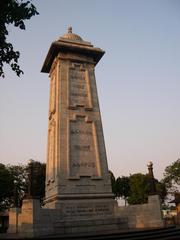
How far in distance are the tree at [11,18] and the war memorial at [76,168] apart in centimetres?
966

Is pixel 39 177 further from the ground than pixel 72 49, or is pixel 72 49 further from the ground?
pixel 72 49

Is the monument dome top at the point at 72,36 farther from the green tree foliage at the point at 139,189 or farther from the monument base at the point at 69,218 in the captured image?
the green tree foliage at the point at 139,189

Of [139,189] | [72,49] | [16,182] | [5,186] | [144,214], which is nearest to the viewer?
[144,214]

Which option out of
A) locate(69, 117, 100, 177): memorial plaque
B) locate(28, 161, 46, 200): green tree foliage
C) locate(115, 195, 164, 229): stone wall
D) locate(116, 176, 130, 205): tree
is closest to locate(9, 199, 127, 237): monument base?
locate(115, 195, 164, 229): stone wall

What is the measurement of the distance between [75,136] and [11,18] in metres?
12.5

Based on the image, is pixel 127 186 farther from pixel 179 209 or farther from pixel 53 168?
pixel 53 168

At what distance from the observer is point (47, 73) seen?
85.4 feet

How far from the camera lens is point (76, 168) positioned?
18.1 meters

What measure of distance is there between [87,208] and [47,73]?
1428 centimetres

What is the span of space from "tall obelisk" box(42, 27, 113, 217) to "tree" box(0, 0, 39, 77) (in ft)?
36.5

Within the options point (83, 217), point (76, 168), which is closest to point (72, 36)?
point (76, 168)

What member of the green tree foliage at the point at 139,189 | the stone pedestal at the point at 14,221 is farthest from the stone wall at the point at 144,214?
the green tree foliage at the point at 139,189

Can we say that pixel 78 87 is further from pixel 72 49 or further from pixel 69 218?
pixel 69 218

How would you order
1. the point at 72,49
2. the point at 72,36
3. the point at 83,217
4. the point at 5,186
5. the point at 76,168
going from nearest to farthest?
the point at 83,217
the point at 76,168
the point at 72,49
the point at 72,36
the point at 5,186
